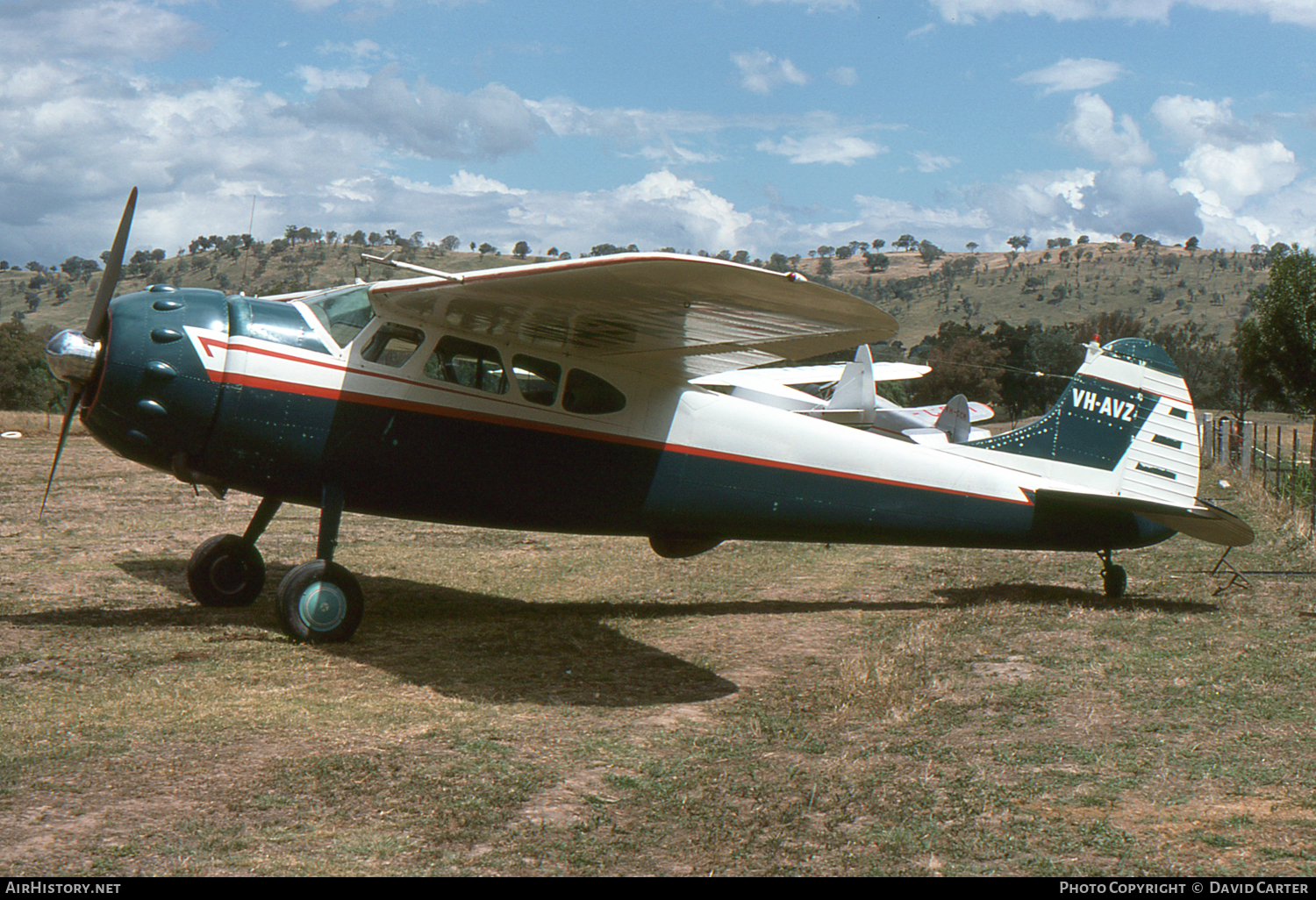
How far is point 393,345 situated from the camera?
8305 millimetres

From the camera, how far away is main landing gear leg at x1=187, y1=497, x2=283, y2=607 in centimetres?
941

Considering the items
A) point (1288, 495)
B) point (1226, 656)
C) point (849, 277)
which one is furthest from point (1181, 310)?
point (1226, 656)

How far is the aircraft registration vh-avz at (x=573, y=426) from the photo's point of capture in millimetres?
7621

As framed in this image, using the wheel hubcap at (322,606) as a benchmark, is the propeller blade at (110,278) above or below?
above

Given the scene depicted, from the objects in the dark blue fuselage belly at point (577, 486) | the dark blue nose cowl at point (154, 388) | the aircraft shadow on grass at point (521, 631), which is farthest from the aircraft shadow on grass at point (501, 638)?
the dark blue nose cowl at point (154, 388)

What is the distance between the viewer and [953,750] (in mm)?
5633

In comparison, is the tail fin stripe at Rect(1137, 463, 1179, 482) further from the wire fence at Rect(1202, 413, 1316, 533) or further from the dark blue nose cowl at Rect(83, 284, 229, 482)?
the dark blue nose cowl at Rect(83, 284, 229, 482)

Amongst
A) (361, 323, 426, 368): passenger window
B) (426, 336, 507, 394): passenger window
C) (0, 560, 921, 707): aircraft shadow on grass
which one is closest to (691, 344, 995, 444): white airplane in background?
(0, 560, 921, 707): aircraft shadow on grass

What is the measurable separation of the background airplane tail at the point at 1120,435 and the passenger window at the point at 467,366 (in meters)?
5.08

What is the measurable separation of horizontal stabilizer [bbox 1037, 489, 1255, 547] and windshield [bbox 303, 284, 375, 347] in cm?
680

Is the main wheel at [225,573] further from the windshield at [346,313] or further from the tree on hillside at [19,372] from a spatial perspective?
the tree on hillside at [19,372]

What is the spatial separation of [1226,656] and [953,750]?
3503 millimetres

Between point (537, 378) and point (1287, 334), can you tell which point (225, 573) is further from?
point (1287, 334)
